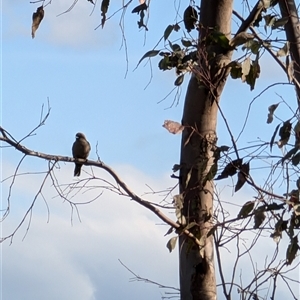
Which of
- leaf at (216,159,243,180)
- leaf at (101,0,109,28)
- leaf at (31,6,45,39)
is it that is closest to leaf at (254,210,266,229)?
leaf at (216,159,243,180)

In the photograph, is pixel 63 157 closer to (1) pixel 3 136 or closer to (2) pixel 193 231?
(1) pixel 3 136

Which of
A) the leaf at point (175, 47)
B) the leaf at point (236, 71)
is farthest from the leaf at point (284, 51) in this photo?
the leaf at point (175, 47)

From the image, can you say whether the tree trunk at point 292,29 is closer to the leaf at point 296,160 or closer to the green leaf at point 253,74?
the green leaf at point 253,74

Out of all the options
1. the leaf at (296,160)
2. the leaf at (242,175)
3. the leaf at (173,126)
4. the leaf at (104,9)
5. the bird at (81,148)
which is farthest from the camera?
the bird at (81,148)

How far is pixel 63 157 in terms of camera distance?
10.1 ft

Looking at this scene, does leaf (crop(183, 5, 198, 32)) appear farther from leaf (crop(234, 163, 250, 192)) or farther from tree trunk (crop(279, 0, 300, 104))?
leaf (crop(234, 163, 250, 192))

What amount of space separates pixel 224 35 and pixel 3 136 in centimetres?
95

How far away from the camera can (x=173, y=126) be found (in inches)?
106

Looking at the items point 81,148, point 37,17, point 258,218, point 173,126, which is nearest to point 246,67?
point 173,126

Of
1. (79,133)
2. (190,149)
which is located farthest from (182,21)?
(79,133)

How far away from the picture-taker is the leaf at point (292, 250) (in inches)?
88.0

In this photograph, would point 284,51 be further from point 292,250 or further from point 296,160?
point 292,250

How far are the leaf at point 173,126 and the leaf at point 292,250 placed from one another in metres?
0.66

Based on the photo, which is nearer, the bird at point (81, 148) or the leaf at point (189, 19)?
the leaf at point (189, 19)
